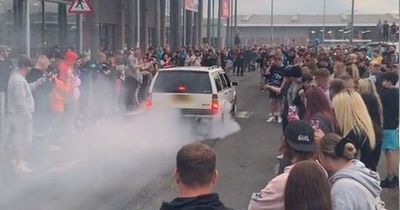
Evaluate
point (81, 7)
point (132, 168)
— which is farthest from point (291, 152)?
point (81, 7)

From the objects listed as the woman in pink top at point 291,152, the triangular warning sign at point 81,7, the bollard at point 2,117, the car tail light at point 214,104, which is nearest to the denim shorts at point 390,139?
the woman in pink top at point 291,152

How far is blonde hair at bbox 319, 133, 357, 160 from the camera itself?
4.41 meters

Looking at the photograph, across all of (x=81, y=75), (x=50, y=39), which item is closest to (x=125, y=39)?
(x=50, y=39)

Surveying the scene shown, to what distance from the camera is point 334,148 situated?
4457 millimetres

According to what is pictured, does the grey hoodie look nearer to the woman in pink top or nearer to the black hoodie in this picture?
the woman in pink top

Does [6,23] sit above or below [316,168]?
above

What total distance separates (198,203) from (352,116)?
3.75m

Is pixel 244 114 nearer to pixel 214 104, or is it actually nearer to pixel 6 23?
pixel 214 104

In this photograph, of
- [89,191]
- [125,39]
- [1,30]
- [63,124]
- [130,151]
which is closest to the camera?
[89,191]

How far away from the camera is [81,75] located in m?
16.0

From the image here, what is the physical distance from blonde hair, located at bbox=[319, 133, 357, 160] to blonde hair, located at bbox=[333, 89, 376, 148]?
7.09 feet

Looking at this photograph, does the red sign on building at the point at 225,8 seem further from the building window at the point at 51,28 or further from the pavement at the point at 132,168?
the pavement at the point at 132,168

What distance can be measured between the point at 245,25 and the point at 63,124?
10597 centimetres

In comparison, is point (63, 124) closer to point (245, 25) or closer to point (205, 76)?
point (205, 76)
